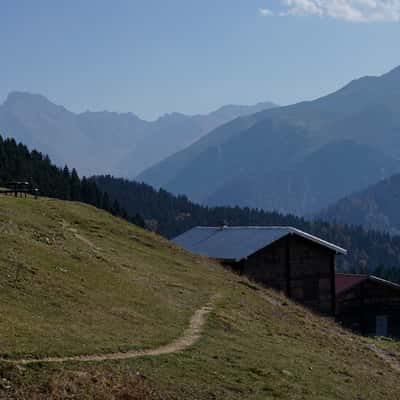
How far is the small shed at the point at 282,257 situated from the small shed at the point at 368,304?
3.90 meters

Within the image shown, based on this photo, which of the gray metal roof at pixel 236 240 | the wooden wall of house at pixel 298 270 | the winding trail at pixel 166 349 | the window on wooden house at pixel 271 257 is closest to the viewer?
the winding trail at pixel 166 349

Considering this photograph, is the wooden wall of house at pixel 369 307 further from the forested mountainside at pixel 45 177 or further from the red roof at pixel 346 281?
the forested mountainside at pixel 45 177

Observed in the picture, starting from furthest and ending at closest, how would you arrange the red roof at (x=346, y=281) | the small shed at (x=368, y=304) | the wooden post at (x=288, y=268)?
the small shed at (x=368, y=304), the red roof at (x=346, y=281), the wooden post at (x=288, y=268)

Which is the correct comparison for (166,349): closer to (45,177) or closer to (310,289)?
(310,289)

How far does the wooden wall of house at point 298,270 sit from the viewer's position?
47938 mm

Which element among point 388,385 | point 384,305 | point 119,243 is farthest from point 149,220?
point 388,385

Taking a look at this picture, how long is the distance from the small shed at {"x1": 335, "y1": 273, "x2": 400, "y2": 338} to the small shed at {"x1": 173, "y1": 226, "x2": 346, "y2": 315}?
3901 millimetres

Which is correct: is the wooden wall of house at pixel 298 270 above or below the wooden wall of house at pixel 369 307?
above

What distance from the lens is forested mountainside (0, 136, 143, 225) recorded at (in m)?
87.4

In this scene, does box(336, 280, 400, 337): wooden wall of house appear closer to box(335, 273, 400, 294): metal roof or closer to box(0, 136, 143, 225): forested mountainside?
box(335, 273, 400, 294): metal roof

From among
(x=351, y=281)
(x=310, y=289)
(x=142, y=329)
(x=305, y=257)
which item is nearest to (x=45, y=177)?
(x=351, y=281)

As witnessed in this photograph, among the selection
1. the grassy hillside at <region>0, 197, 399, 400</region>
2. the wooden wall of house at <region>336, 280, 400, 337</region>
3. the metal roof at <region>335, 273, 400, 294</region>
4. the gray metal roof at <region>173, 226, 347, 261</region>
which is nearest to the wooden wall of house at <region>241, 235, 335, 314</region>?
the gray metal roof at <region>173, 226, 347, 261</region>

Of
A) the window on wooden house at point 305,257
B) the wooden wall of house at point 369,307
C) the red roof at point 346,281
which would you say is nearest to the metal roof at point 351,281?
the red roof at point 346,281

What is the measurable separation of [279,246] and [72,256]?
922 inches
